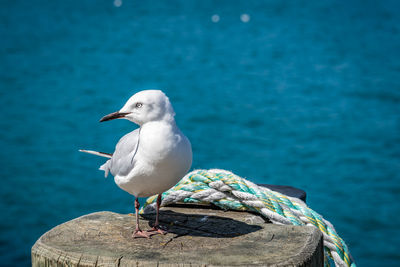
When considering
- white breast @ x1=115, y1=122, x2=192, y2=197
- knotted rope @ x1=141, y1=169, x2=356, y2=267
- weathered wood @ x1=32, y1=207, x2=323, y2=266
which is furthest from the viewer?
knotted rope @ x1=141, y1=169, x2=356, y2=267

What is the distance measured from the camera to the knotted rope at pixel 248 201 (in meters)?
1.13

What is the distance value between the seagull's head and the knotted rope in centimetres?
28

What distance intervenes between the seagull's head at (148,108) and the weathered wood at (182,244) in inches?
8.8

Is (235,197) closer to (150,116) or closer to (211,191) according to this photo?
(211,191)

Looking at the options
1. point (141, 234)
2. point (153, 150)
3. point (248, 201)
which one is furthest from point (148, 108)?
point (248, 201)

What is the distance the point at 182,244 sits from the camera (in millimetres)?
902

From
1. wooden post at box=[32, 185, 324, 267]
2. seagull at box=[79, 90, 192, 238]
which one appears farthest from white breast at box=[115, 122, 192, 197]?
wooden post at box=[32, 185, 324, 267]

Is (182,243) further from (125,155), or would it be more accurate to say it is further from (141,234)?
(125,155)

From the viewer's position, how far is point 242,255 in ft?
2.71

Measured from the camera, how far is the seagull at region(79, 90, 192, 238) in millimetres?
924

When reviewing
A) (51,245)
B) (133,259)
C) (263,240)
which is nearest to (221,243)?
(263,240)

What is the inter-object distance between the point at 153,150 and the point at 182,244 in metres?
0.18

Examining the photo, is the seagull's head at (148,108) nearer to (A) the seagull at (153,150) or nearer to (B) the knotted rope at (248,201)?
(A) the seagull at (153,150)

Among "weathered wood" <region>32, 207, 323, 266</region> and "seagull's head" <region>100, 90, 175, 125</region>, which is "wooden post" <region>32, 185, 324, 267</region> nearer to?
"weathered wood" <region>32, 207, 323, 266</region>
